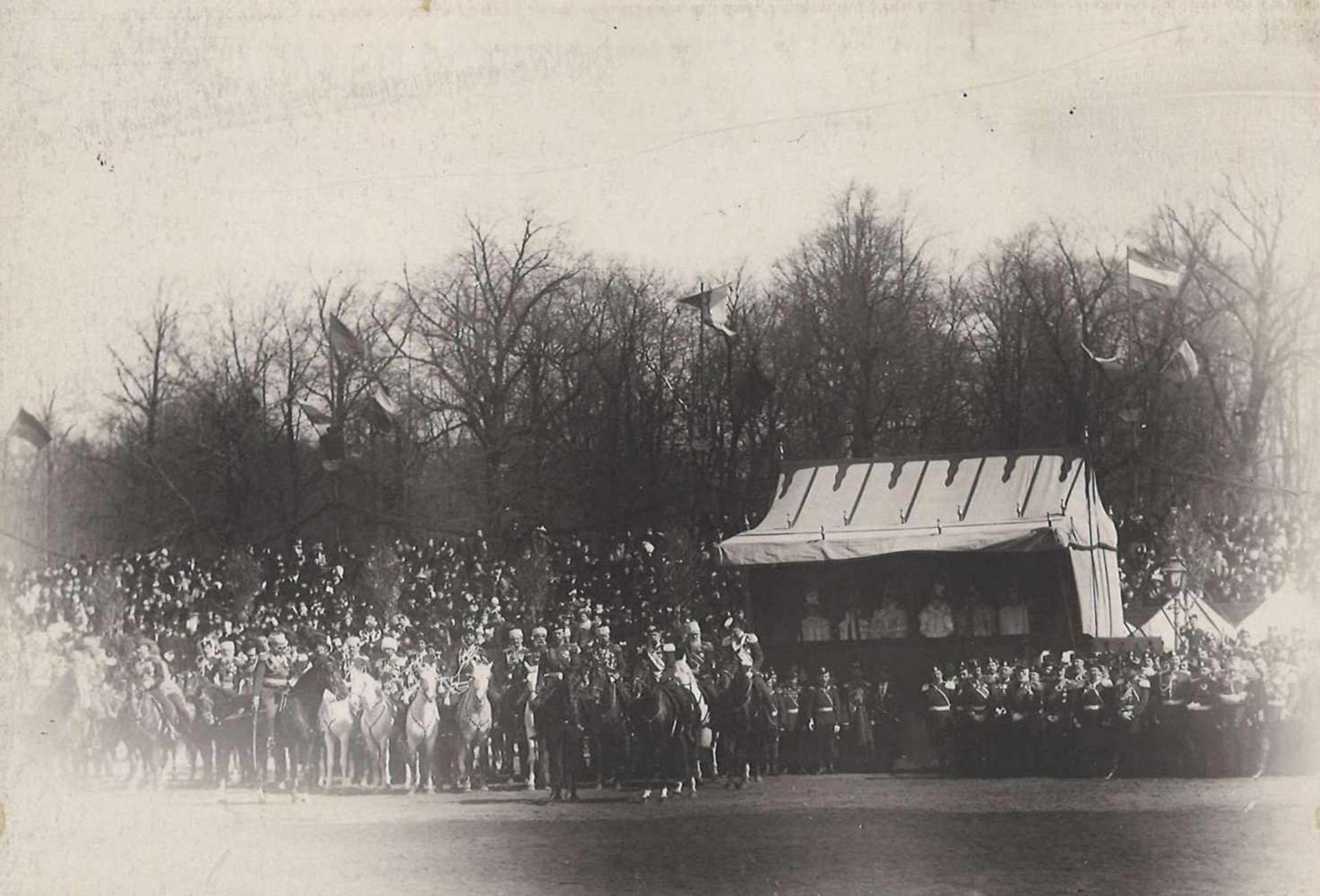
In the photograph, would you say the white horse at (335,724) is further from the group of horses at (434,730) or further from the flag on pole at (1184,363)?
the flag on pole at (1184,363)

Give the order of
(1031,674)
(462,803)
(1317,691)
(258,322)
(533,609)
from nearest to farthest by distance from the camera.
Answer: (1317,691)
(462,803)
(1031,674)
(258,322)
(533,609)

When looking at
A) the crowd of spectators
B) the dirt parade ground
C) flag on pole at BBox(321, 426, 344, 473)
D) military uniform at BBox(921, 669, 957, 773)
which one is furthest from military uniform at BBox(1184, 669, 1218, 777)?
flag on pole at BBox(321, 426, 344, 473)

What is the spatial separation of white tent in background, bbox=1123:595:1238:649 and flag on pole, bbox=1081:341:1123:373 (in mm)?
3173

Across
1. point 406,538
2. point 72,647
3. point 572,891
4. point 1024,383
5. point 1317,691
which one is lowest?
point 572,891

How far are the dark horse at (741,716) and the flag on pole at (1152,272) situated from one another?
6282 mm

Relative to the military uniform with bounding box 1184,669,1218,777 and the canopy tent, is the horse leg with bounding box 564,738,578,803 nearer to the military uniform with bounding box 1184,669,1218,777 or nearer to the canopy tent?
the canopy tent

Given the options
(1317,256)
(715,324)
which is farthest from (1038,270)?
(1317,256)

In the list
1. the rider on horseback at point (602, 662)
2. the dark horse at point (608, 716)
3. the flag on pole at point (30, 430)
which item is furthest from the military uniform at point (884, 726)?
the flag on pole at point (30, 430)

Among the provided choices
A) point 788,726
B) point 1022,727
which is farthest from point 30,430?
point 1022,727

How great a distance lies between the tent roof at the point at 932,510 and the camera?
20.4 meters

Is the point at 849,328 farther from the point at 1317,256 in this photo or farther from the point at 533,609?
the point at 1317,256

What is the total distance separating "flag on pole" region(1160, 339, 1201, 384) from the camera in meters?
19.4

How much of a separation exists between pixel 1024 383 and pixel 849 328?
2.87 metres

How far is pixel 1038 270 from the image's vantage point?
20797mm
